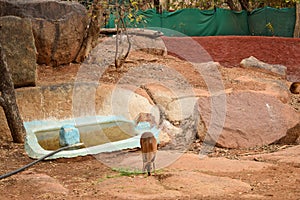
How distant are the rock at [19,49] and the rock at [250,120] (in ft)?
8.52

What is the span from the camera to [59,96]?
326 inches

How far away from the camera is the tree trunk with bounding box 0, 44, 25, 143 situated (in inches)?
281

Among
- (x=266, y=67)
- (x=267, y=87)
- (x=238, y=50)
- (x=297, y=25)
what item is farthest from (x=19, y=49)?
(x=297, y=25)

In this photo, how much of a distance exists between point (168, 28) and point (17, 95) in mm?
10754

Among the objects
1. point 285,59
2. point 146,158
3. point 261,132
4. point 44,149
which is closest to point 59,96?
point 44,149

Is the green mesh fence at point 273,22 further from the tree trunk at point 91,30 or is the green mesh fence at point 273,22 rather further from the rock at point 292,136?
the rock at point 292,136

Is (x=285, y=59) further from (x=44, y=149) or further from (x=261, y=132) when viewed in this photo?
(x=44, y=149)

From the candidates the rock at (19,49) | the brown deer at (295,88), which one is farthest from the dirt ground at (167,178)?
the brown deer at (295,88)

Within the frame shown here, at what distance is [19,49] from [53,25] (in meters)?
1.73

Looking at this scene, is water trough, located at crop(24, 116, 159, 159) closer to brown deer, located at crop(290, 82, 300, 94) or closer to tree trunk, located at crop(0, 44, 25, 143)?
tree trunk, located at crop(0, 44, 25, 143)

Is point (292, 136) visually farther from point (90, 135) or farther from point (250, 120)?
point (90, 135)

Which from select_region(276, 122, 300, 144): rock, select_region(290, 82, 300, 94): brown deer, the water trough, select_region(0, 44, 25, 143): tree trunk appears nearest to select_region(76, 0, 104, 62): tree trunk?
the water trough

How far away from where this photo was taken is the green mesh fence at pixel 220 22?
655 inches

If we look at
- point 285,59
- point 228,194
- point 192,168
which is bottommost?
point 285,59
